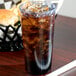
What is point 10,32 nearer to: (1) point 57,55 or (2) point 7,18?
(2) point 7,18

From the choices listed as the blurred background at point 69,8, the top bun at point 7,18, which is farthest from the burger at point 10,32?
the blurred background at point 69,8

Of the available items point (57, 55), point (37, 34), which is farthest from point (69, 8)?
point (37, 34)

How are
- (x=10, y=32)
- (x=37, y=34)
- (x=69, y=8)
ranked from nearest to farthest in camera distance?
(x=37, y=34) → (x=10, y=32) → (x=69, y=8)

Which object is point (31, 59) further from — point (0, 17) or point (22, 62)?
point (0, 17)

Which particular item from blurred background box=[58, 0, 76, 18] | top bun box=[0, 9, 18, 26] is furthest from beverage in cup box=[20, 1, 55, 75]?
blurred background box=[58, 0, 76, 18]

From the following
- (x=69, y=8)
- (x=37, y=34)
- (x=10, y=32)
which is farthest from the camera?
(x=69, y=8)

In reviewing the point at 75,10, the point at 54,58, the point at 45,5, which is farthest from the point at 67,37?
the point at 75,10
